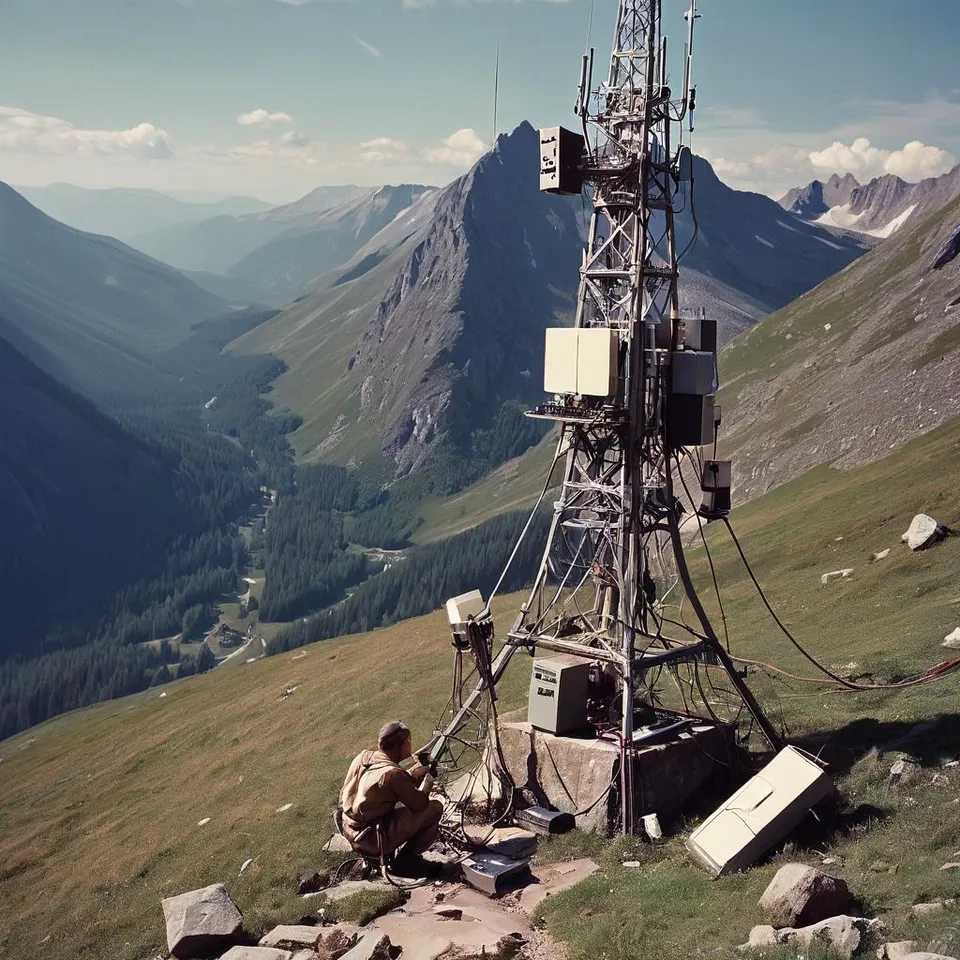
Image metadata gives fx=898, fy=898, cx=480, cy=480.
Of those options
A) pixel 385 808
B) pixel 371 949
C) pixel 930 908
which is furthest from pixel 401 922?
pixel 930 908

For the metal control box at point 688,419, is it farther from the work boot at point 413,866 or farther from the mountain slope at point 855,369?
the mountain slope at point 855,369

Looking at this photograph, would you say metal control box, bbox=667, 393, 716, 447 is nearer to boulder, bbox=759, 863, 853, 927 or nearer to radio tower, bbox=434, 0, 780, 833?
radio tower, bbox=434, 0, 780, 833

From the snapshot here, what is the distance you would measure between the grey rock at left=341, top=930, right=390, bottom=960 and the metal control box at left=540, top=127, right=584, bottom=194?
18.7 m

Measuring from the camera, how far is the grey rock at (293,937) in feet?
59.4

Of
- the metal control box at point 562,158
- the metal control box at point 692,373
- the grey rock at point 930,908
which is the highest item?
the metal control box at point 562,158

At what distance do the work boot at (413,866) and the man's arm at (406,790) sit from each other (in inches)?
74.8

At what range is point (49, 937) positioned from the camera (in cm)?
3014

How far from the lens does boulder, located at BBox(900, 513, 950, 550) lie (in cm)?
4447

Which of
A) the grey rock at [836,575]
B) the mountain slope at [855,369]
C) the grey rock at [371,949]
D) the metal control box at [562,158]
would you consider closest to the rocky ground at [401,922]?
the grey rock at [371,949]

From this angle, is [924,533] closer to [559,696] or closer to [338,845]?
[559,696]

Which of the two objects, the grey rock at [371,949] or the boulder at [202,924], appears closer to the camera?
the grey rock at [371,949]

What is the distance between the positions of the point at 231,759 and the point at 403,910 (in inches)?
1288

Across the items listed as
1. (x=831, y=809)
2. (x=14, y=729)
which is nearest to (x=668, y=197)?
(x=831, y=809)

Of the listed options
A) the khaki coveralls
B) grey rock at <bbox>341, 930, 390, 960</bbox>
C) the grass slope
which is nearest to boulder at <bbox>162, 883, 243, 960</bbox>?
the grass slope
